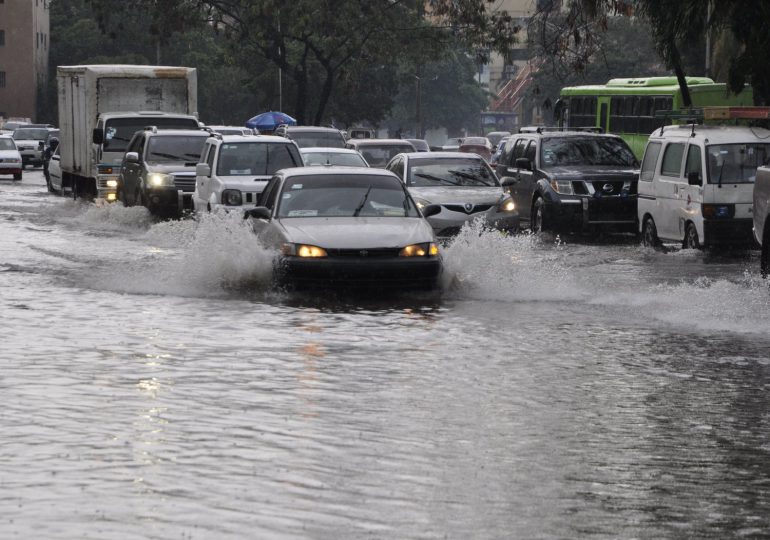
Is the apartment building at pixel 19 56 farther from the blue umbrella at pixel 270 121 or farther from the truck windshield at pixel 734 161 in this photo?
the truck windshield at pixel 734 161

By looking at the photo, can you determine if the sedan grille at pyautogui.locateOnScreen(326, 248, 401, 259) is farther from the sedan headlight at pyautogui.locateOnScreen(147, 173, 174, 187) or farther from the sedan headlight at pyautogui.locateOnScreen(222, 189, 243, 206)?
the sedan headlight at pyautogui.locateOnScreen(147, 173, 174, 187)

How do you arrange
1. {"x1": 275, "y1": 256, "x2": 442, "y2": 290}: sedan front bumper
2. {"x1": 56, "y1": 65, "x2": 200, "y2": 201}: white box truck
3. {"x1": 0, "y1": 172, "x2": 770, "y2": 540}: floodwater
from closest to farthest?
{"x1": 0, "y1": 172, "x2": 770, "y2": 540}: floodwater < {"x1": 275, "y1": 256, "x2": 442, "y2": 290}: sedan front bumper < {"x1": 56, "y1": 65, "x2": 200, "y2": 201}: white box truck

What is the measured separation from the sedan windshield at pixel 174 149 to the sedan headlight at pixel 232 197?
5.63 meters

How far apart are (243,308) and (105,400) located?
555cm

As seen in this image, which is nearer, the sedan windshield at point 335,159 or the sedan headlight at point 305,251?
the sedan headlight at point 305,251

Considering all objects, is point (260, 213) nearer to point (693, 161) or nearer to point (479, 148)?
point (693, 161)

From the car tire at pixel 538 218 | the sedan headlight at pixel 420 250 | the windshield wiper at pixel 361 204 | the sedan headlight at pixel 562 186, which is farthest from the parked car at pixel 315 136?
the sedan headlight at pixel 420 250

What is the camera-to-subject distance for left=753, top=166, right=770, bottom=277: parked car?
17.8 m

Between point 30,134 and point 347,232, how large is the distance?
5722 centimetres

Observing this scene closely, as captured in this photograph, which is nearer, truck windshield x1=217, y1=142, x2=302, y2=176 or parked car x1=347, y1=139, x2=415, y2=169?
truck windshield x1=217, y1=142, x2=302, y2=176

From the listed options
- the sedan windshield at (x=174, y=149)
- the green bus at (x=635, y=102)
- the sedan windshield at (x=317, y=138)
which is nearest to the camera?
the sedan windshield at (x=174, y=149)

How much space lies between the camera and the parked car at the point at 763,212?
17781 millimetres

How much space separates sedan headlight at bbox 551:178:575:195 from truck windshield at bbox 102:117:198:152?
8652mm

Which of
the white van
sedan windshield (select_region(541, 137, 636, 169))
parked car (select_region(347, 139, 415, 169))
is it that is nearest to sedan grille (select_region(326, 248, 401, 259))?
the white van
